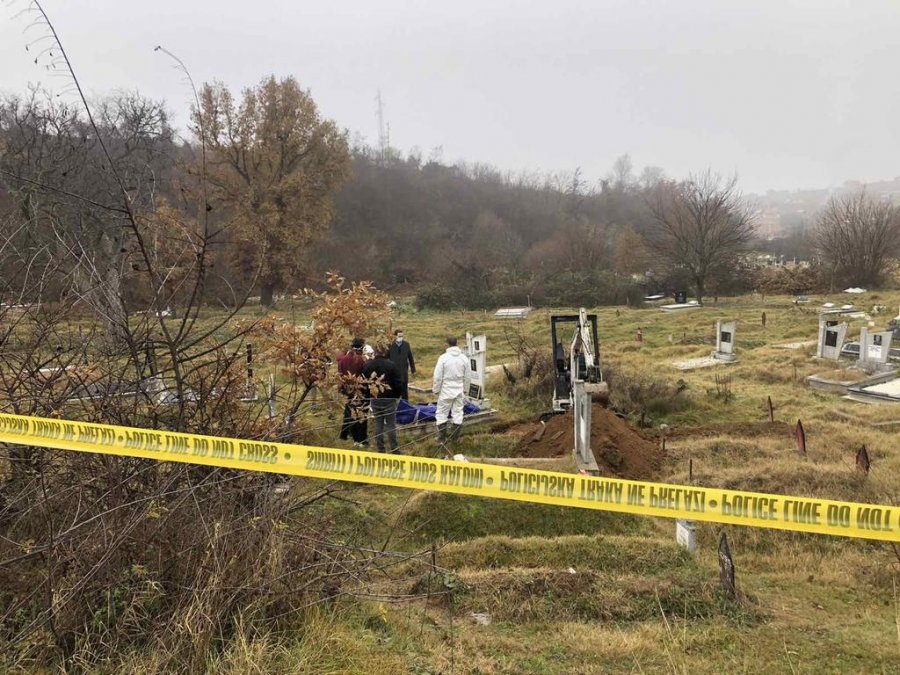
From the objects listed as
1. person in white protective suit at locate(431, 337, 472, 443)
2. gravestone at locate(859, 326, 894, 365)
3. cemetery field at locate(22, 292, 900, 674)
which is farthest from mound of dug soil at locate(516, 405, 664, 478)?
gravestone at locate(859, 326, 894, 365)

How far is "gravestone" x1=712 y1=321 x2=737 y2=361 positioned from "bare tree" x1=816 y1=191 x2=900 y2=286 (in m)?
28.6

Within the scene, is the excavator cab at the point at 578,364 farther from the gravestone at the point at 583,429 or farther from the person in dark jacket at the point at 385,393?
the person in dark jacket at the point at 385,393

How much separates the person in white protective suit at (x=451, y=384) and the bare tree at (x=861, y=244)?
130 ft

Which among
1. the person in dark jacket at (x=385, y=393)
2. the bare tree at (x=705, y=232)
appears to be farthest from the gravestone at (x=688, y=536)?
the bare tree at (x=705, y=232)

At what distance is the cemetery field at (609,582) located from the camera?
10.6 feet

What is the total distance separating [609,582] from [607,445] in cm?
410

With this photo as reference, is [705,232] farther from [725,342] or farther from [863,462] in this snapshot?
[863,462]

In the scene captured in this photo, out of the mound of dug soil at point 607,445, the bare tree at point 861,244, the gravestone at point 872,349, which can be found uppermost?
the bare tree at point 861,244

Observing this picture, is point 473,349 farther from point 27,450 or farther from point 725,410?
point 27,450

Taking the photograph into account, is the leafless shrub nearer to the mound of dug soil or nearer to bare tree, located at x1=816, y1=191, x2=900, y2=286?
the mound of dug soil

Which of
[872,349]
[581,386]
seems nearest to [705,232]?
[872,349]

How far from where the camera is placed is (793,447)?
8438mm

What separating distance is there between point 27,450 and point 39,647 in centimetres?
158

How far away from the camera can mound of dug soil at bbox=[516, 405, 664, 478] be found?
7.98 m
